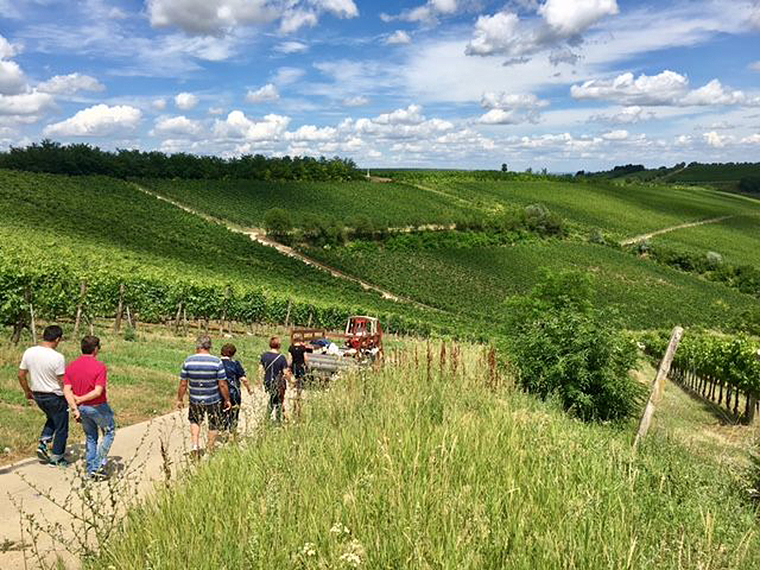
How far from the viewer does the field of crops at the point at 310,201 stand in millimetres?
81062

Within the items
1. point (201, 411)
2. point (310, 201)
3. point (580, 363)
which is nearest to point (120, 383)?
point (201, 411)

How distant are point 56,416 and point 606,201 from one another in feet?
415

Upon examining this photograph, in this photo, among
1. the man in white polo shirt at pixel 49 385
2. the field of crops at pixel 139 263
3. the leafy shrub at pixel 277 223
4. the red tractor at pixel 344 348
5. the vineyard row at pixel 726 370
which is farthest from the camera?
the leafy shrub at pixel 277 223

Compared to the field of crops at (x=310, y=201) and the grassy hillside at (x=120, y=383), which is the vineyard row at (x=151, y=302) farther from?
the field of crops at (x=310, y=201)

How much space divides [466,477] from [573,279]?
2163 centimetres

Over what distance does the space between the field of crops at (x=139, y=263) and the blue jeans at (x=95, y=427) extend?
9.73 metres

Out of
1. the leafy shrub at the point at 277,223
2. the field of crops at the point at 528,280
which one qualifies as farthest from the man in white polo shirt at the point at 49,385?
the leafy shrub at the point at 277,223

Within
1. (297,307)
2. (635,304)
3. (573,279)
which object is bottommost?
(635,304)

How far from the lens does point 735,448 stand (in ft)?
36.2

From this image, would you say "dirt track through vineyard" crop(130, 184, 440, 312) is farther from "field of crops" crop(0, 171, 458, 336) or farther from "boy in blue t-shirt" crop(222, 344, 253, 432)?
"boy in blue t-shirt" crop(222, 344, 253, 432)

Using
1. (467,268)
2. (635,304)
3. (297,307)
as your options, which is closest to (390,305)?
(297,307)

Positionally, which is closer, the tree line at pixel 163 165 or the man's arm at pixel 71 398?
the man's arm at pixel 71 398

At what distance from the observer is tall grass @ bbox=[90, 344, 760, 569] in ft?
10.3

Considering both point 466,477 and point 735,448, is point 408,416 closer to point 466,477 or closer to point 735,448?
point 466,477
